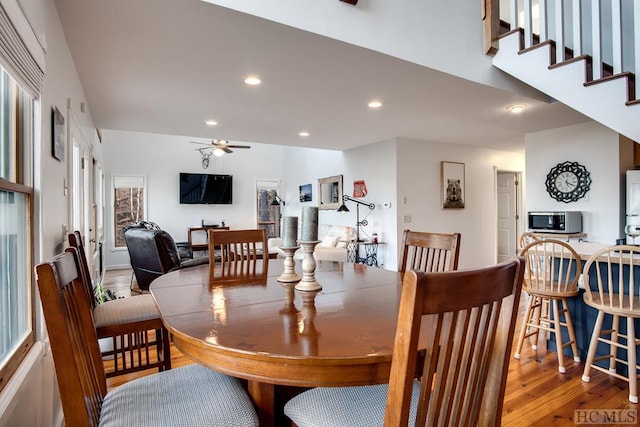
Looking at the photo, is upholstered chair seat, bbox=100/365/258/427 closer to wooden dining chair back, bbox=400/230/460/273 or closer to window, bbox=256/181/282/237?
wooden dining chair back, bbox=400/230/460/273

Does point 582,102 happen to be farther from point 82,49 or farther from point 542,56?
point 82,49

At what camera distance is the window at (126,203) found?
279 inches

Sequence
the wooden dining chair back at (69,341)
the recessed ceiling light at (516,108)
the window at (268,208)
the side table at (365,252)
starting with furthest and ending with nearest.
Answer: the window at (268,208) → the side table at (365,252) → the recessed ceiling light at (516,108) → the wooden dining chair back at (69,341)

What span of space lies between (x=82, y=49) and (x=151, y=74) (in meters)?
0.49

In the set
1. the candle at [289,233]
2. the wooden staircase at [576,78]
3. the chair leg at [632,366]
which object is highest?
the wooden staircase at [576,78]

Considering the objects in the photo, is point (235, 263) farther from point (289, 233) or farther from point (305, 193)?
point (305, 193)

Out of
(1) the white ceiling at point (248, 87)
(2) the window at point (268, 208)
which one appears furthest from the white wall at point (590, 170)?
(2) the window at point (268, 208)

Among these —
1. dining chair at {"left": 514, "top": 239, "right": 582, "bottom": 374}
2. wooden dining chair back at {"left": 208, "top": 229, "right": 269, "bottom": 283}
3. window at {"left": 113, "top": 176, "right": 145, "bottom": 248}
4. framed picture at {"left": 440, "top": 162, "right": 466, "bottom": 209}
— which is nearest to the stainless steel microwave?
framed picture at {"left": 440, "top": 162, "right": 466, "bottom": 209}

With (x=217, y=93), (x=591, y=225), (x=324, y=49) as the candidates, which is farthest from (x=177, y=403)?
(x=591, y=225)

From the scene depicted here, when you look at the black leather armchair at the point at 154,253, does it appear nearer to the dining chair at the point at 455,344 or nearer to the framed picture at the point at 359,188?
the framed picture at the point at 359,188

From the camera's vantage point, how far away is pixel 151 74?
2730 millimetres

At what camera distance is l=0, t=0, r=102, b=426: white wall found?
1241mm

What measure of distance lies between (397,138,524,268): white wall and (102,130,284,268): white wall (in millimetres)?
4215

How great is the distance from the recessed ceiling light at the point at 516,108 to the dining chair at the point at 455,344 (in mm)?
3324
